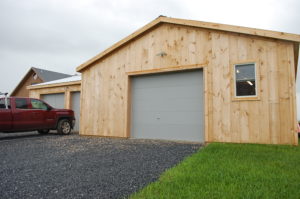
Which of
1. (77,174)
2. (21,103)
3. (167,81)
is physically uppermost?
(167,81)

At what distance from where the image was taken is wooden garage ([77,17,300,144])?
242 inches

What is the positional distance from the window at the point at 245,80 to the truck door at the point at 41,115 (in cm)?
878

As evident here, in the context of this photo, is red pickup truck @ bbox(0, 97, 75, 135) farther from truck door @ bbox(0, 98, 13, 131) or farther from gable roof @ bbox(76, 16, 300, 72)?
gable roof @ bbox(76, 16, 300, 72)

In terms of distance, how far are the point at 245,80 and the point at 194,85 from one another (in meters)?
1.87

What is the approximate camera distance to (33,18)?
16.8 metres

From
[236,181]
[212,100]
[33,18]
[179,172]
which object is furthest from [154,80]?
[33,18]

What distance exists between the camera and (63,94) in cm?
1296

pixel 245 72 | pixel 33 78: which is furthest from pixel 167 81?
pixel 33 78

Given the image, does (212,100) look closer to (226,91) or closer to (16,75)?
(226,91)

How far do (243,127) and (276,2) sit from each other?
31.5 feet

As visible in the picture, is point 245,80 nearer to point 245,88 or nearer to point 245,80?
point 245,80

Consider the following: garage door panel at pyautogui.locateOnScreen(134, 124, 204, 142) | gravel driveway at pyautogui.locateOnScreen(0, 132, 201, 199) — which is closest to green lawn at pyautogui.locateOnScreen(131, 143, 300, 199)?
gravel driveway at pyautogui.locateOnScreen(0, 132, 201, 199)

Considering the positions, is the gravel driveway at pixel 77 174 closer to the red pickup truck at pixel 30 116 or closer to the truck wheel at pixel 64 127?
the red pickup truck at pixel 30 116

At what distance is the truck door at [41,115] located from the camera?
9094 mm
